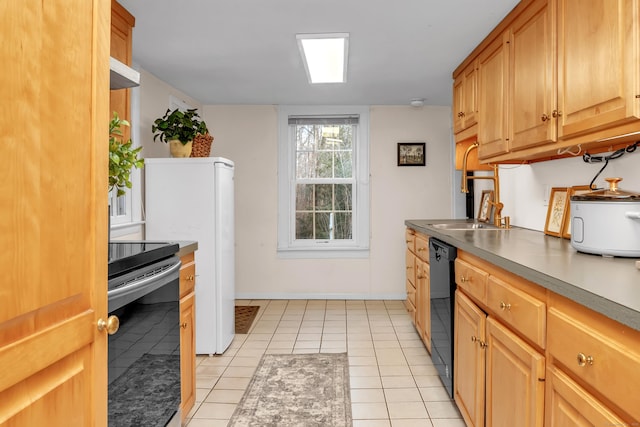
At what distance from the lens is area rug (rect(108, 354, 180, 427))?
134 centimetres

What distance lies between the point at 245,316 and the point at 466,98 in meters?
2.79

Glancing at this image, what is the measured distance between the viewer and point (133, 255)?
4.81 feet

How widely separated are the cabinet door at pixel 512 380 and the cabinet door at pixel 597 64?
0.85 metres

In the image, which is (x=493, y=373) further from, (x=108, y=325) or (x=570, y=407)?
(x=108, y=325)

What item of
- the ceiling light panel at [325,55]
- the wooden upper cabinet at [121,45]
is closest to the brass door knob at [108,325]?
the wooden upper cabinet at [121,45]

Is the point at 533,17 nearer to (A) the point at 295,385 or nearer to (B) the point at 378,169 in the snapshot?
(A) the point at 295,385

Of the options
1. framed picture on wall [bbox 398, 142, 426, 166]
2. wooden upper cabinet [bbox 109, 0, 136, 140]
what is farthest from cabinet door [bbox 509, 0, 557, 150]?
framed picture on wall [bbox 398, 142, 426, 166]

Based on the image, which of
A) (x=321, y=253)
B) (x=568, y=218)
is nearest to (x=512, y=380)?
(x=568, y=218)

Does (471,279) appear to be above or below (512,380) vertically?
above

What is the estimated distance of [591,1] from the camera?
1.60m

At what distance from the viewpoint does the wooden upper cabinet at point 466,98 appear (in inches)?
116

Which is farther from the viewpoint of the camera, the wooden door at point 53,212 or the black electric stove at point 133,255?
the black electric stove at point 133,255

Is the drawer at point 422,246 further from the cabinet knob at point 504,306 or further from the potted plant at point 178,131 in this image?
the potted plant at point 178,131

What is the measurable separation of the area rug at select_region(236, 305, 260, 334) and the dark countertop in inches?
88.7
